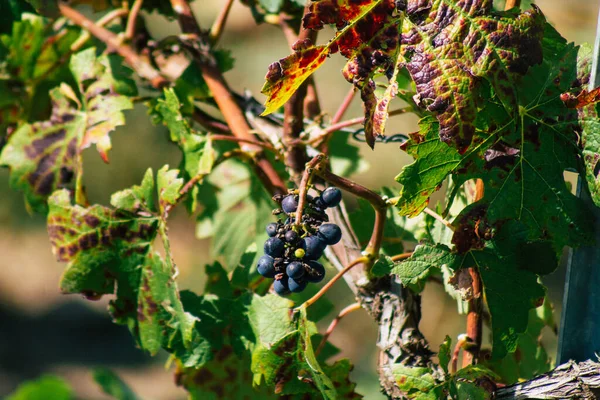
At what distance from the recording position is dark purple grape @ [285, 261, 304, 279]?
29.0 inches

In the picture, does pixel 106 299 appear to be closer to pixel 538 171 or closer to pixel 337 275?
pixel 337 275

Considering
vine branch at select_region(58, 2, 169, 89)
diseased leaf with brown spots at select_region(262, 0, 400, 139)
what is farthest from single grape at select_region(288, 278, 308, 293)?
vine branch at select_region(58, 2, 169, 89)

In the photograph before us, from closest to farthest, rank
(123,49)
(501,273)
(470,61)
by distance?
(470,61), (501,273), (123,49)

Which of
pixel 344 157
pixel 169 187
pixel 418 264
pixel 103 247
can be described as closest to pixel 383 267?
pixel 418 264

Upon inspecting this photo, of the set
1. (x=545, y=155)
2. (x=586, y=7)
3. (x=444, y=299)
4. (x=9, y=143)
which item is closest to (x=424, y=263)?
(x=545, y=155)

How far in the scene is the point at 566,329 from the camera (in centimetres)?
85

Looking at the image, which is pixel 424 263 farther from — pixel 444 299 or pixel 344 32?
pixel 444 299

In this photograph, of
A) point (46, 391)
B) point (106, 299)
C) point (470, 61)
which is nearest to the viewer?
point (46, 391)

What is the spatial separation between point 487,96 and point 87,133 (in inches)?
31.4

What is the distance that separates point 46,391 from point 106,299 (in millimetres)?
4531

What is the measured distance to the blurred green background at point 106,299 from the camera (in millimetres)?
3980

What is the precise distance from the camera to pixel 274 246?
0.76 metres

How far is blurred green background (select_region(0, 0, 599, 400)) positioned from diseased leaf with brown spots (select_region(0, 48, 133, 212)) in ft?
8.17

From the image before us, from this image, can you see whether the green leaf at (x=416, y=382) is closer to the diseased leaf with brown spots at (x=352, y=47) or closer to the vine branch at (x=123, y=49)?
the diseased leaf with brown spots at (x=352, y=47)
